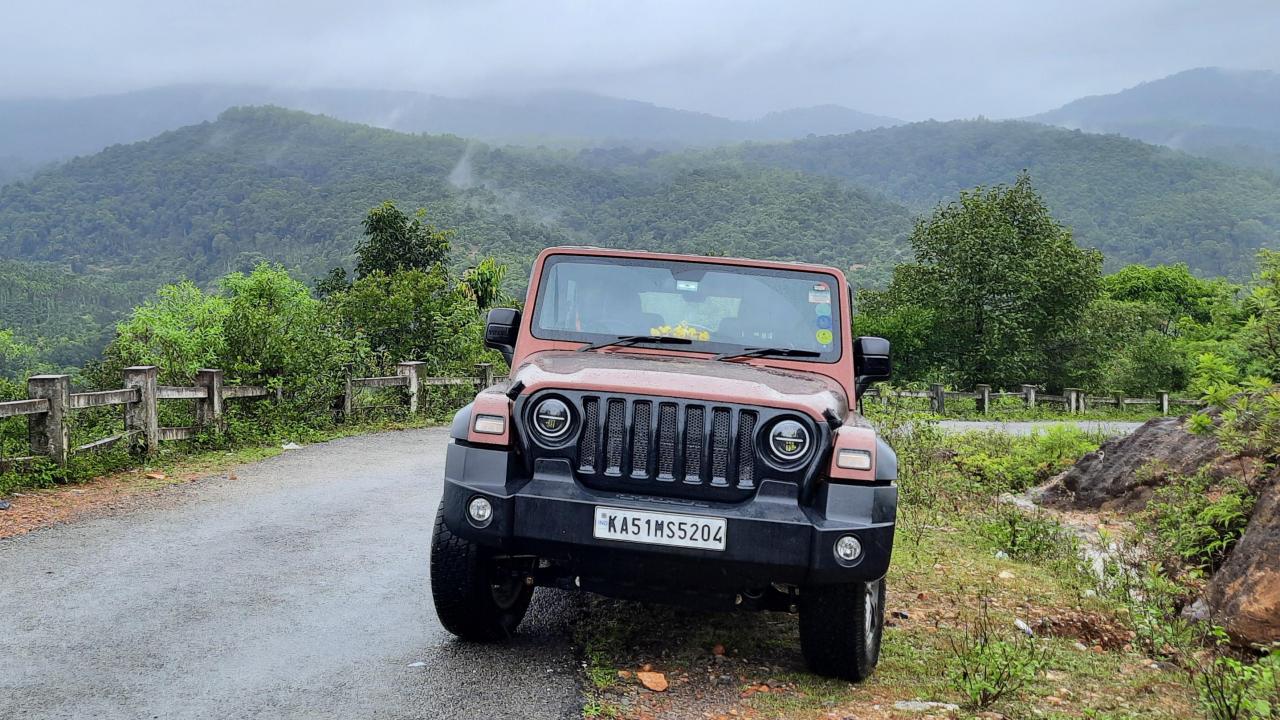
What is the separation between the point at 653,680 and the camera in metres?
4.80

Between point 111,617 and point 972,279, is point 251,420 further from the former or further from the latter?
point 972,279

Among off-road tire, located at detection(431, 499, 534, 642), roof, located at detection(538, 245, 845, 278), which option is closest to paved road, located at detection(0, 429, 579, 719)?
off-road tire, located at detection(431, 499, 534, 642)

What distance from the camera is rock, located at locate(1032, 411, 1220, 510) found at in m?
10.4

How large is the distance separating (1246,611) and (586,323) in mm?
4086

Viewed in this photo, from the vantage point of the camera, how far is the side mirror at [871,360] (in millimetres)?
5629

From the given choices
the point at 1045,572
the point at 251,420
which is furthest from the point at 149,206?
the point at 1045,572

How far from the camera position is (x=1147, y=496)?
10641 millimetres

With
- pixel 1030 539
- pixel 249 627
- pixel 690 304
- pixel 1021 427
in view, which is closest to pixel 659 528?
pixel 690 304

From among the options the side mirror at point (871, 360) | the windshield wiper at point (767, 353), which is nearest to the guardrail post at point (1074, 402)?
the side mirror at point (871, 360)

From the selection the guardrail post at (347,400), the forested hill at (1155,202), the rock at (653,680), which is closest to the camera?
the rock at (653,680)

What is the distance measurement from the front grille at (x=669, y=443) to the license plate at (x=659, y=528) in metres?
0.17

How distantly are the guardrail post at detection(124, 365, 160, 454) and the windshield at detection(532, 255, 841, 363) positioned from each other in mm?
7995

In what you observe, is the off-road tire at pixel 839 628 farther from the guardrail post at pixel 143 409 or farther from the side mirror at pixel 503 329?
the guardrail post at pixel 143 409

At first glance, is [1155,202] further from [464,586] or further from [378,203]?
[464,586]
